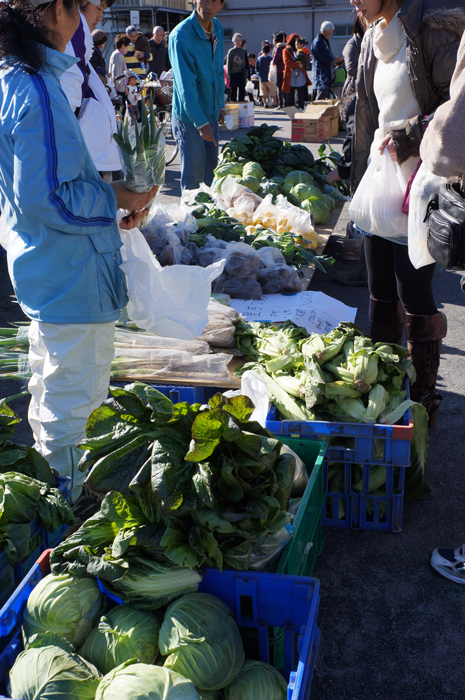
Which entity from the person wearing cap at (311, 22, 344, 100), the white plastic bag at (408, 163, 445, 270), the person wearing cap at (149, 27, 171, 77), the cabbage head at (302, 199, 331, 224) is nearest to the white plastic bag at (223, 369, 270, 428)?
the white plastic bag at (408, 163, 445, 270)

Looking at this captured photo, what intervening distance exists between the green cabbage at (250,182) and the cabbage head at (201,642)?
474 cm

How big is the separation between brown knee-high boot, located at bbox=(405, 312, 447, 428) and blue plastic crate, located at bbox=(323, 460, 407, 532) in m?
0.58

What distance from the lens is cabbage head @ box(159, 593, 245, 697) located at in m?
1.27

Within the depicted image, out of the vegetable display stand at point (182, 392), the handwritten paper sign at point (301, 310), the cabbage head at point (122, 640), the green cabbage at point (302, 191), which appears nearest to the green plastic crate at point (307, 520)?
the cabbage head at point (122, 640)

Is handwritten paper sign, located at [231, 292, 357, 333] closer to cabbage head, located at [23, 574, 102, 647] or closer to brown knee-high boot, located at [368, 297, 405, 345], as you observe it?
brown knee-high boot, located at [368, 297, 405, 345]

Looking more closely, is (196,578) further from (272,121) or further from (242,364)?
(272,121)

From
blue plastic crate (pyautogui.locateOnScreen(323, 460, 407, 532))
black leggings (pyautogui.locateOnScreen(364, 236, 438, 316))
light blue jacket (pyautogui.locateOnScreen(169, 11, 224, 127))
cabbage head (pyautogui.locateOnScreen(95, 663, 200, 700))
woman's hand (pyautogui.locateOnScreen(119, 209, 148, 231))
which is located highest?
light blue jacket (pyautogui.locateOnScreen(169, 11, 224, 127))

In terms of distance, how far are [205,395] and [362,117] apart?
1.49m

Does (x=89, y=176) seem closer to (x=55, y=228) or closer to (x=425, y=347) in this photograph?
(x=55, y=228)

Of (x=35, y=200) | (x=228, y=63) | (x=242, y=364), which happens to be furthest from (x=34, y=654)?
(x=228, y=63)

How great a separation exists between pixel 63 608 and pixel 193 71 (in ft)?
16.0

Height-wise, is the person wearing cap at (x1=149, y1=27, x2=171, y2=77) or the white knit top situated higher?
the person wearing cap at (x1=149, y1=27, x2=171, y2=77)

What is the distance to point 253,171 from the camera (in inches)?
230

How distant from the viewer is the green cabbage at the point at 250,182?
561cm
